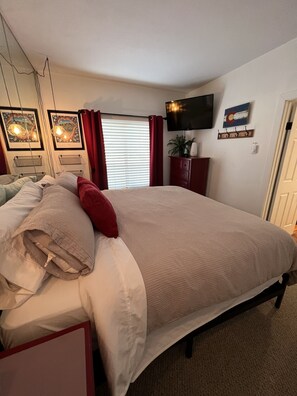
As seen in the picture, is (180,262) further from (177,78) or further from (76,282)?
(177,78)

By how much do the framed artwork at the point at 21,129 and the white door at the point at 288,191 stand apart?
3500 millimetres

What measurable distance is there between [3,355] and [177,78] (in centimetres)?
365

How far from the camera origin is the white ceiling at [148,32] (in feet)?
4.72

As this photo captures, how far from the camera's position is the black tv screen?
2.95 m

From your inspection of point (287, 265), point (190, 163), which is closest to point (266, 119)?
point (190, 163)

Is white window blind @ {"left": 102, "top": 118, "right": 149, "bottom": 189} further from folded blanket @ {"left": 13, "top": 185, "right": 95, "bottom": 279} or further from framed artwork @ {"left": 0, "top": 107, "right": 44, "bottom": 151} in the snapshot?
folded blanket @ {"left": 13, "top": 185, "right": 95, "bottom": 279}

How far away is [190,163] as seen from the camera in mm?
3072

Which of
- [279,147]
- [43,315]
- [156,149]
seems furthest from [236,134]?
[43,315]

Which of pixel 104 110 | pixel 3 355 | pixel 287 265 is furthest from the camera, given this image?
pixel 104 110

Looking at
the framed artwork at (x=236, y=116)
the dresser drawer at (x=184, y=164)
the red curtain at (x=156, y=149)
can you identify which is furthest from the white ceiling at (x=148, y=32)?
the dresser drawer at (x=184, y=164)

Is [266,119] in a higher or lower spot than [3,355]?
higher

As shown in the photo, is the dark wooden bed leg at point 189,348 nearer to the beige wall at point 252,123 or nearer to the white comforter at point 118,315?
the white comforter at point 118,315

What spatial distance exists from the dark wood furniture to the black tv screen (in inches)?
25.1

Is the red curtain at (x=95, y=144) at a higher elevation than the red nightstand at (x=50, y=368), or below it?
higher
